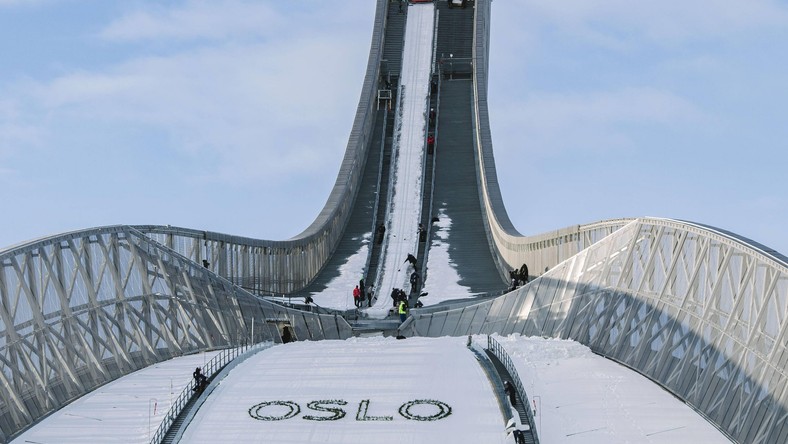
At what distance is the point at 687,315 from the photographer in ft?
102

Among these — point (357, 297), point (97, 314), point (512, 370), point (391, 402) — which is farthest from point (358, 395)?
point (357, 297)

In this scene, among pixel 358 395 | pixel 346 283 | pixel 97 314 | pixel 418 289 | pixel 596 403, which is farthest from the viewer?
pixel 346 283

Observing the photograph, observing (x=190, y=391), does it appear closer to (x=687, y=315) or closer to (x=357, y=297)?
(x=687, y=315)

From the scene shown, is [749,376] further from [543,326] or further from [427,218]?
[427,218]

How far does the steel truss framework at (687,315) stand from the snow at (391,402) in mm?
693

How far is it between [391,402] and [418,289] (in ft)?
72.4

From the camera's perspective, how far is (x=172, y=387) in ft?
106

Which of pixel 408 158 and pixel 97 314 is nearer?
pixel 97 314

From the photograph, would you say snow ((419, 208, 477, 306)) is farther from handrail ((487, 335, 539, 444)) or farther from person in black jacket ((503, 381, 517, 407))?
person in black jacket ((503, 381, 517, 407))

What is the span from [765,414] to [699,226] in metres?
5.89

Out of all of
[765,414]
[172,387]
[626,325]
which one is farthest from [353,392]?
[765,414]

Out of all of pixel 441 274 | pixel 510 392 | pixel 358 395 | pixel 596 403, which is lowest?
pixel 441 274

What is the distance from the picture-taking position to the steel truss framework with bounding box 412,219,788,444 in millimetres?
26984

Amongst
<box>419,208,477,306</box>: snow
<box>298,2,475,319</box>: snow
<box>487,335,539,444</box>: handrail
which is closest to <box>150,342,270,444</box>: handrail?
<box>487,335,539,444</box>: handrail
